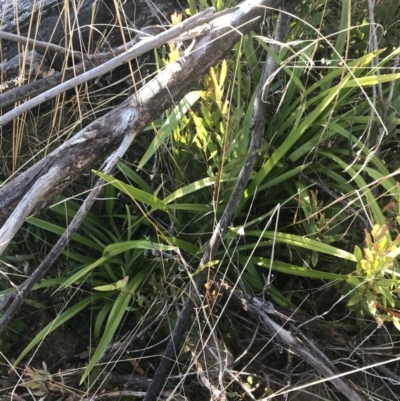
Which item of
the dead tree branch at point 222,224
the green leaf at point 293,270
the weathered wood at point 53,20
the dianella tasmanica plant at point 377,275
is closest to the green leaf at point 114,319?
the dead tree branch at point 222,224

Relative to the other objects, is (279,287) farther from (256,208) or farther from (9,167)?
(9,167)

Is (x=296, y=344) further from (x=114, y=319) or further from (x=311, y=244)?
(x=114, y=319)

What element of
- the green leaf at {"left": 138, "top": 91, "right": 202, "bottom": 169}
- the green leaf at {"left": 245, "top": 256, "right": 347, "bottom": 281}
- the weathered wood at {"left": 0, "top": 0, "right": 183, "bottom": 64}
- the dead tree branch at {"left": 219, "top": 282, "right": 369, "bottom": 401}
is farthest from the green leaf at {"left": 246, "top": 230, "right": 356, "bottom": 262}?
the weathered wood at {"left": 0, "top": 0, "right": 183, "bottom": 64}

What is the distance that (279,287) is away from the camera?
1227 millimetres

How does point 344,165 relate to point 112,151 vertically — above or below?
below

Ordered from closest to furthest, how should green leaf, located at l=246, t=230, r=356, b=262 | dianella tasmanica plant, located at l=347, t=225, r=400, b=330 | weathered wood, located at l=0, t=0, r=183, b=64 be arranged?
dianella tasmanica plant, located at l=347, t=225, r=400, b=330 → green leaf, located at l=246, t=230, r=356, b=262 → weathered wood, located at l=0, t=0, r=183, b=64

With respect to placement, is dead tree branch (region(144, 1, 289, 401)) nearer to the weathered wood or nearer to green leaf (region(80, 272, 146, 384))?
green leaf (region(80, 272, 146, 384))

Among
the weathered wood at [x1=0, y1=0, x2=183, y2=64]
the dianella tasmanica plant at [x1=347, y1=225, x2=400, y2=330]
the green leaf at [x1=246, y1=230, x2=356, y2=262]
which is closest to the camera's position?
the dianella tasmanica plant at [x1=347, y1=225, x2=400, y2=330]

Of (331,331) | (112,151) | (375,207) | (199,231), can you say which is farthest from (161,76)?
(331,331)

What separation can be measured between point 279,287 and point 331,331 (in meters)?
0.21

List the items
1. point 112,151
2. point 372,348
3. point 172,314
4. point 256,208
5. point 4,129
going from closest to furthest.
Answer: point 112,151 → point 372,348 → point 172,314 → point 256,208 → point 4,129

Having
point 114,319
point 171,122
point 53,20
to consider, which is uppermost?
point 53,20

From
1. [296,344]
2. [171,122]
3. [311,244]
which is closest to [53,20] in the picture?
[171,122]

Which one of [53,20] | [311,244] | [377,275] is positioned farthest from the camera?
[53,20]
